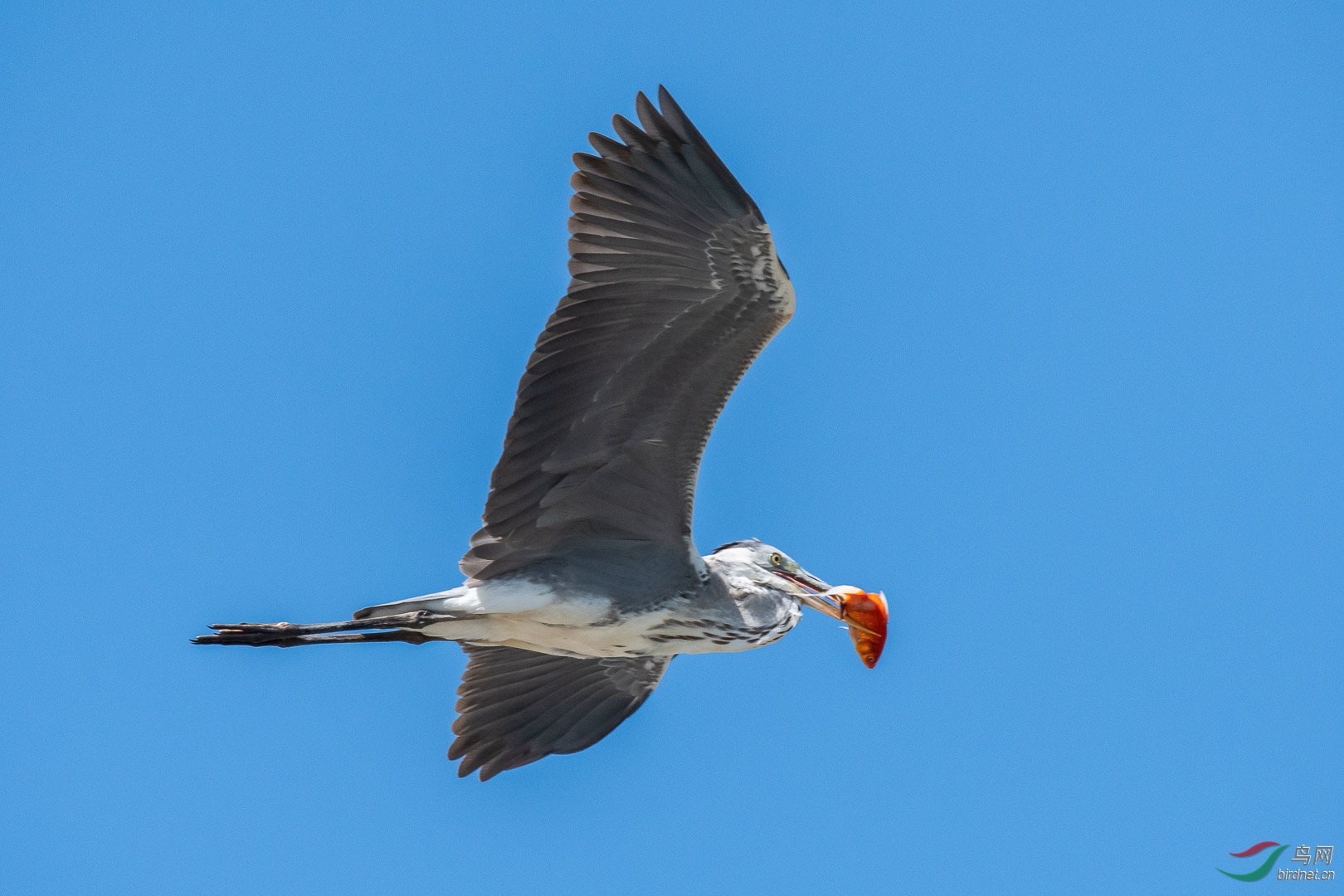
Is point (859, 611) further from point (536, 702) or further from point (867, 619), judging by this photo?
point (536, 702)

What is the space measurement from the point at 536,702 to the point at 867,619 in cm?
225

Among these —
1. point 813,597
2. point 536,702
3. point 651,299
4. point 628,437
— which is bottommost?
point 536,702

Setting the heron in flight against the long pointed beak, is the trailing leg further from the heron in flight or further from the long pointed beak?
the long pointed beak

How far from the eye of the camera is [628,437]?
796cm

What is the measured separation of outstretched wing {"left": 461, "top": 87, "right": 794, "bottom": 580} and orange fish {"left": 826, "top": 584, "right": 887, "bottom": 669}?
5.79 ft

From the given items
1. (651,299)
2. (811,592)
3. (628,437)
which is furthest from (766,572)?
(651,299)

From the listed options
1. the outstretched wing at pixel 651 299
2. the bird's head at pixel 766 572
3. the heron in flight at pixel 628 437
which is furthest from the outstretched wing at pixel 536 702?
the outstretched wing at pixel 651 299

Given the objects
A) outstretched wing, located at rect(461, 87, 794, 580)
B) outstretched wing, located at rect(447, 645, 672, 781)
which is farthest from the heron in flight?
outstretched wing, located at rect(447, 645, 672, 781)

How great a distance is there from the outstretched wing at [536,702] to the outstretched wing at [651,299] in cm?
192

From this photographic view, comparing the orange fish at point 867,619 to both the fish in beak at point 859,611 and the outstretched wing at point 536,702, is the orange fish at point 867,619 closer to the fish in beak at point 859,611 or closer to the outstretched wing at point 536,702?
the fish in beak at point 859,611

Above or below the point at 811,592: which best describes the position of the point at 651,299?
above

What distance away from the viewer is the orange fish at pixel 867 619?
888 centimetres

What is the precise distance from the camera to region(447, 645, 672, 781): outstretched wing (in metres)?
9.08

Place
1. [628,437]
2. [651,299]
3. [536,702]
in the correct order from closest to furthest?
[651,299], [628,437], [536,702]
